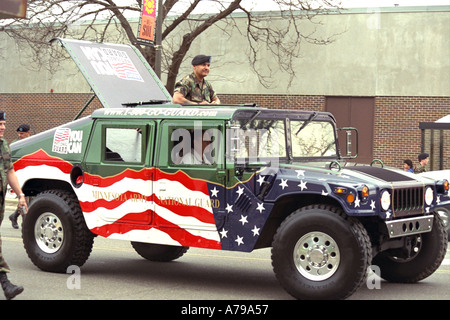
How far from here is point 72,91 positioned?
3434cm

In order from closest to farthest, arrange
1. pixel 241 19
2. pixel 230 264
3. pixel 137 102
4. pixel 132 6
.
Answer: pixel 137 102 → pixel 230 264 → pixel 132 6 → pixel 241 19

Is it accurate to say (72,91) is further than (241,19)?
Yes

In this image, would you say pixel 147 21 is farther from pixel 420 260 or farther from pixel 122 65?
pixel 420 260

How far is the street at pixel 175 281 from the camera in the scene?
27.3 ft

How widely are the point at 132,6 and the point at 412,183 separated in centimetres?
1738

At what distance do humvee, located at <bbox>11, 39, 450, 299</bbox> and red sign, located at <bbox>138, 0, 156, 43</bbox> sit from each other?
920cm

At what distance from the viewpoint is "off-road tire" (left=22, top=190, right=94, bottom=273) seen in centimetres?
952

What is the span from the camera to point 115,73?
10820 mm

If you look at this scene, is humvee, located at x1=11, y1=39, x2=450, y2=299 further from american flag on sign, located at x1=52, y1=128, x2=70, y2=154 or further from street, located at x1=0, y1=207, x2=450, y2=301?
street, located at x1=0, y1=207, x2=450, y2=301

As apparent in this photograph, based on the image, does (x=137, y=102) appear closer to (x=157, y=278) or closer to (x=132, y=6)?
(x=157, y=278)

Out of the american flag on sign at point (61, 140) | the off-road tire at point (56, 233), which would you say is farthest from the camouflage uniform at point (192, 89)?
the off-road tire at point (56, 233)

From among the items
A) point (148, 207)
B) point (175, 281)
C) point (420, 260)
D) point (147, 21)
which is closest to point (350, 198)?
point (420, 260)

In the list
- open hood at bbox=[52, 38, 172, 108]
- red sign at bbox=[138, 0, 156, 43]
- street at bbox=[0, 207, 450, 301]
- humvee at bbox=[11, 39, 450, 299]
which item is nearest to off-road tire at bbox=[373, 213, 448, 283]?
humvee at bbox=[11, 39, 450, 299]
